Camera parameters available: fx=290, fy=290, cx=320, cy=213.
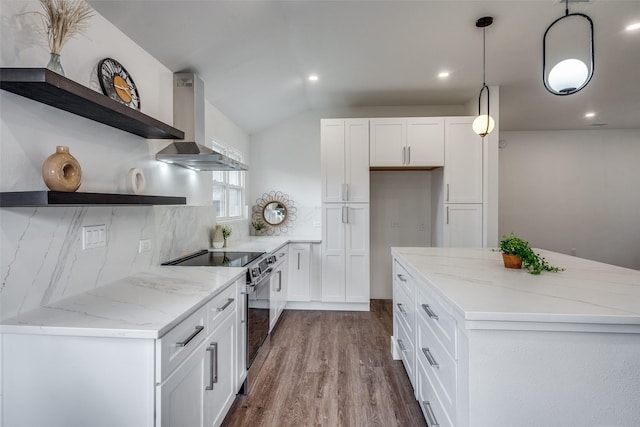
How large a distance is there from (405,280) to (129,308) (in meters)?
1.72

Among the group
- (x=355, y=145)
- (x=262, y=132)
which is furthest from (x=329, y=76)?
(x=262, y=132)

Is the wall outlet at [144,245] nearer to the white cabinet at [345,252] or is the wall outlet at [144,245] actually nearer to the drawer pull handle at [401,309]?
the drawer pull handle at [401,309]

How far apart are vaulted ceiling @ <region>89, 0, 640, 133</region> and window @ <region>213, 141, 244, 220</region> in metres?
0.49

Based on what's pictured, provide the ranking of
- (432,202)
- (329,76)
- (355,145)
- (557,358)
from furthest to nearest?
1. (432,202)
2. (355,145)
3. (329,76)
4. (557,358)

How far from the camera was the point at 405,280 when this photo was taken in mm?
2158

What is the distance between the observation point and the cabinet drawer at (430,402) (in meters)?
1.36

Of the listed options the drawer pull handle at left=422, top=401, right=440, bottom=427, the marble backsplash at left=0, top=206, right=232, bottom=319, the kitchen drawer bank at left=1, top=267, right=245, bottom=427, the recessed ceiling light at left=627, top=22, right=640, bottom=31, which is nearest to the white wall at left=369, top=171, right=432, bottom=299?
the recessed ceiling light at left=627, top=22, right=640, bottom=31

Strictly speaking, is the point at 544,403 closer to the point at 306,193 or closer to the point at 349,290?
the point at 349,290

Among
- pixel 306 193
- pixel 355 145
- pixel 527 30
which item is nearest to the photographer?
pixel 527 30

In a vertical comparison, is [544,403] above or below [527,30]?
below

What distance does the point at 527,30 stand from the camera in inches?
95.7

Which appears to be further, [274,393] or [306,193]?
[306,193]

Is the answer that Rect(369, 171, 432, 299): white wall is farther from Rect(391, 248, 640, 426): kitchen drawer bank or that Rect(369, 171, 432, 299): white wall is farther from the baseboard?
Rect(391, 248, 640, 426): kitchen drawer bank

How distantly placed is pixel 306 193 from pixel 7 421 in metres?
3.58
